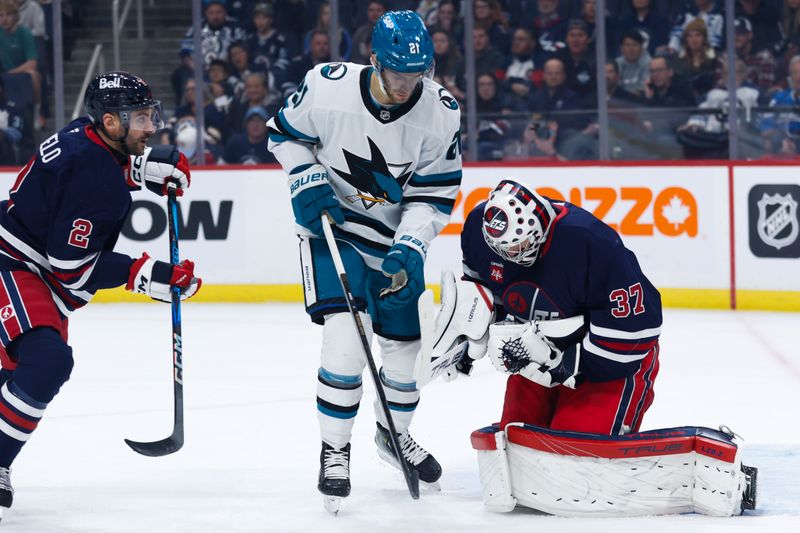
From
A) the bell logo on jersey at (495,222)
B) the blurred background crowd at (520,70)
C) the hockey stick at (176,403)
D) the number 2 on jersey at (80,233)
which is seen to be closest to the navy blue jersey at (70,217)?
the number 2 on jersey at (80,233)

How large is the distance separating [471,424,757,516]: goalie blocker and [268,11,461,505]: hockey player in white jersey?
1.26 ft

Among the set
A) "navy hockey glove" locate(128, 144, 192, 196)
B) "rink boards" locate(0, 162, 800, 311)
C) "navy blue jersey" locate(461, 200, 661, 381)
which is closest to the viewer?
"navy blue jersey" locate(461, 200, 661, 381)

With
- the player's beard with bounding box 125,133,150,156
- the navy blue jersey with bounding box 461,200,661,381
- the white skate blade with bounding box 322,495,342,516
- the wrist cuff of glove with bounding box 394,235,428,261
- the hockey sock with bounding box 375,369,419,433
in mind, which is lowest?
the white skate blade with bounding box 322,495,342,516

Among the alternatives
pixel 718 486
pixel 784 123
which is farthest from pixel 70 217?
pixel 784 123

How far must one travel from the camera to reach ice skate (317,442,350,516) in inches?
130

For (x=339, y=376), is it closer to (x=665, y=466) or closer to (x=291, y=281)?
(x=665, y=466)

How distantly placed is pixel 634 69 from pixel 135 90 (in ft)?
14.9

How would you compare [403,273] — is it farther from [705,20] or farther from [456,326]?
[705,20]

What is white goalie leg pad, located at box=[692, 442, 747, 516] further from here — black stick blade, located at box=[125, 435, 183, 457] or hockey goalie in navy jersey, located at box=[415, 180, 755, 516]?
black stick blade, located at box=[125, 435, 183, 457]

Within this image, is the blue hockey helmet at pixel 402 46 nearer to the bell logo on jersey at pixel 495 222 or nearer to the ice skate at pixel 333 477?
the bell logo on jersey at pixel 495 222

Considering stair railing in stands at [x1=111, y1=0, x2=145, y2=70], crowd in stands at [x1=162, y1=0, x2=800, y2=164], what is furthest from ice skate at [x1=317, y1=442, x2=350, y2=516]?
stair railing in stands at [x1=111, y1=0, x2=145, y2=70]

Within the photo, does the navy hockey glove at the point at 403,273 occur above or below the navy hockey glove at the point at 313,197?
below

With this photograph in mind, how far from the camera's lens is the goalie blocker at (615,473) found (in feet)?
10.3

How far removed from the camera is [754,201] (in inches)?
264
